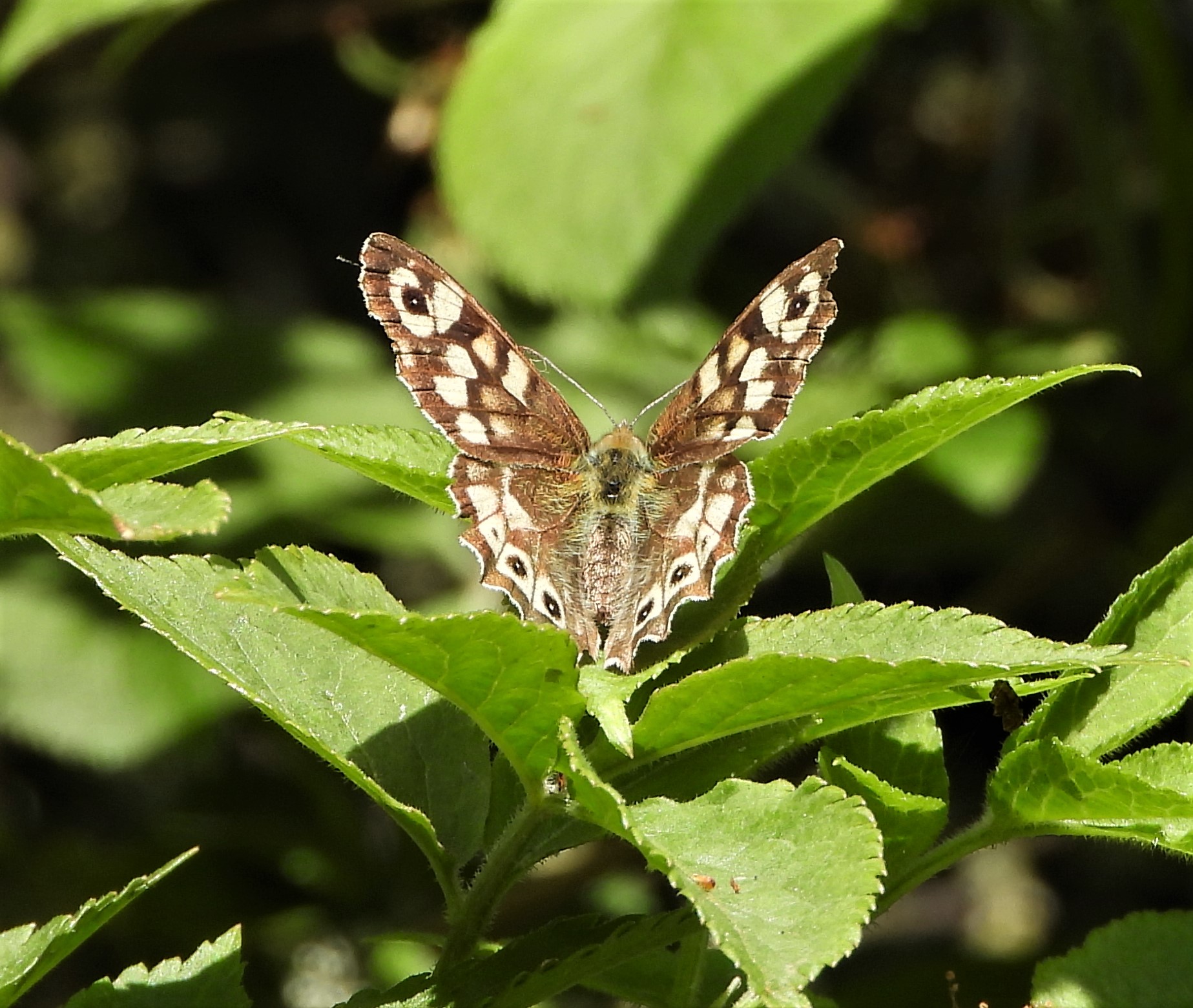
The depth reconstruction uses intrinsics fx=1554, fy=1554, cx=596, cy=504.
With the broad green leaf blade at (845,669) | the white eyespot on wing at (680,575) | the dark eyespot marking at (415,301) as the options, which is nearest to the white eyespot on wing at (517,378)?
the dark eyespot marking at (415,301)

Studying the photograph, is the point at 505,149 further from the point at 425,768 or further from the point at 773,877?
the point at 773,877

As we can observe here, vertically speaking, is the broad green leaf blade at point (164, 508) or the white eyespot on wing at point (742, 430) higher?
the broad green leaf blade at point (164, 508)

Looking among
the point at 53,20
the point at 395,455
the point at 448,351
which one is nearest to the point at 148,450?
the point at 395,455

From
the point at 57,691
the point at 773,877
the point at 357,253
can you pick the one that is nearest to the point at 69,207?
the point at 357,253

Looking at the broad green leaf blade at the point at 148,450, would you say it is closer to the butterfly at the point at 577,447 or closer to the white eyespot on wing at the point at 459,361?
the butterfly at the point at 577,447

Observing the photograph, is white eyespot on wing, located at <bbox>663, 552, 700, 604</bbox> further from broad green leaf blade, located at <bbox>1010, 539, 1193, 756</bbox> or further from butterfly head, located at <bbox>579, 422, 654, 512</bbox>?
butterfly head, located at <bbox>579, 422, 654, 512</bbox>

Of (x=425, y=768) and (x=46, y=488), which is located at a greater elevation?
(x=46, y=488)
